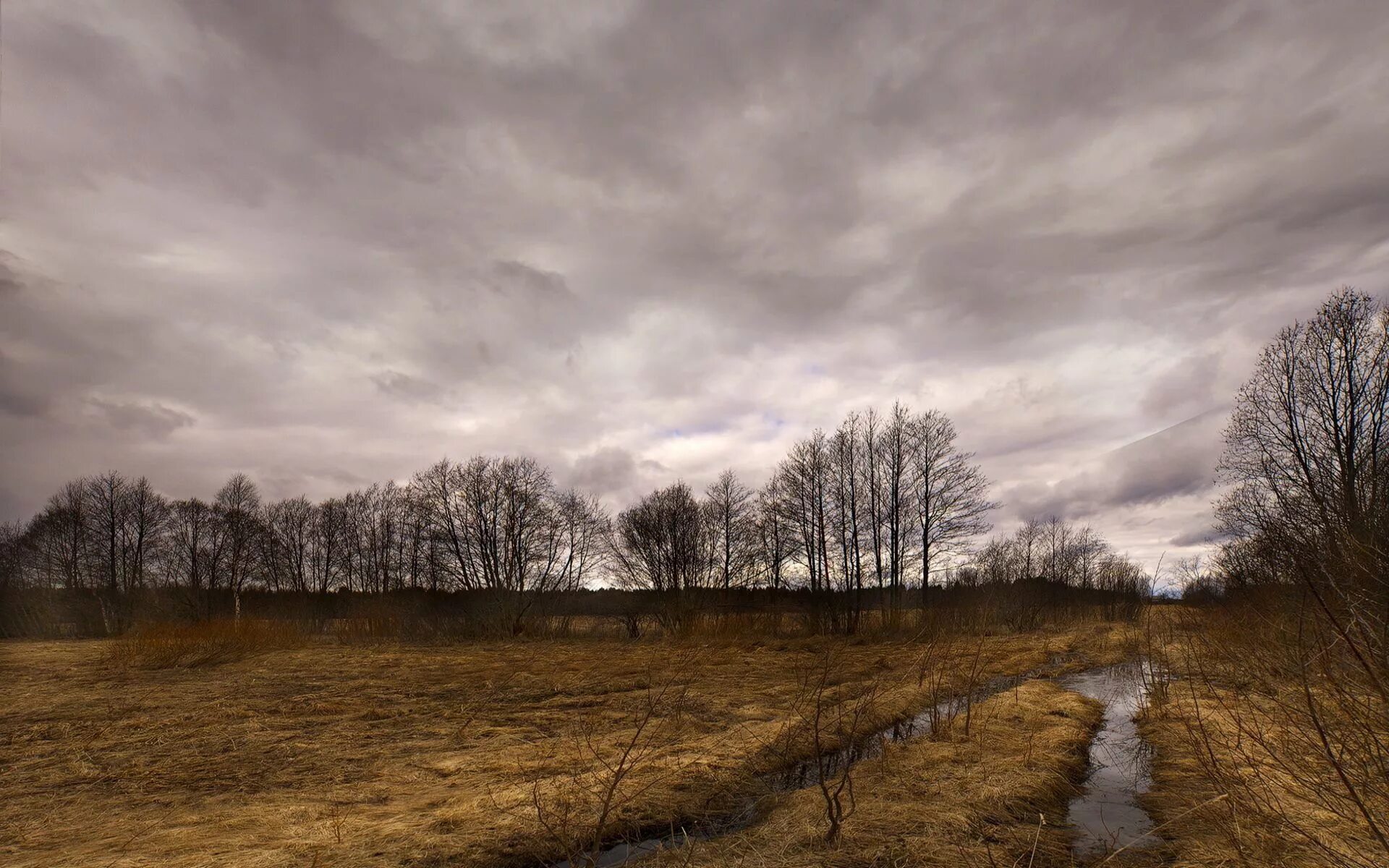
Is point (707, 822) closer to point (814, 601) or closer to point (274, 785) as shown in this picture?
point (274, 785)

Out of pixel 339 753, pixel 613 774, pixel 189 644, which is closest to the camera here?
pixel 613 774

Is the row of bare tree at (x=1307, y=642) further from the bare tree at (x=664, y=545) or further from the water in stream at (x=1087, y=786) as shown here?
the bare tree at (x=664, y=545)

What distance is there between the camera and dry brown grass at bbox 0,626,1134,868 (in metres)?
6.19

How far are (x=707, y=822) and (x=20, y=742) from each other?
10.6 m

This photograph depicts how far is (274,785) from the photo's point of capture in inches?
312

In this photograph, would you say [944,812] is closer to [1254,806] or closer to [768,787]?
[768,787]

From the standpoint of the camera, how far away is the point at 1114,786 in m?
8.62

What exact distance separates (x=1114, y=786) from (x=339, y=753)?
1032cm

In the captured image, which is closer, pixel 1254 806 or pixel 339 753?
pixel 1254 806

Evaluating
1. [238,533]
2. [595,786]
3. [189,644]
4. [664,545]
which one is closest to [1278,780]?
[595,786]

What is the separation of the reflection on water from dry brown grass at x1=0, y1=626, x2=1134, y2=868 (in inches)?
137

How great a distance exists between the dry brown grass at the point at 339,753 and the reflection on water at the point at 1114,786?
11.4 feet

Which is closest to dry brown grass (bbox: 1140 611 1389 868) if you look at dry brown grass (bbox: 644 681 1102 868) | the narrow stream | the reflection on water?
the reflection on water

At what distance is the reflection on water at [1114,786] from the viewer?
6863 millimetres
